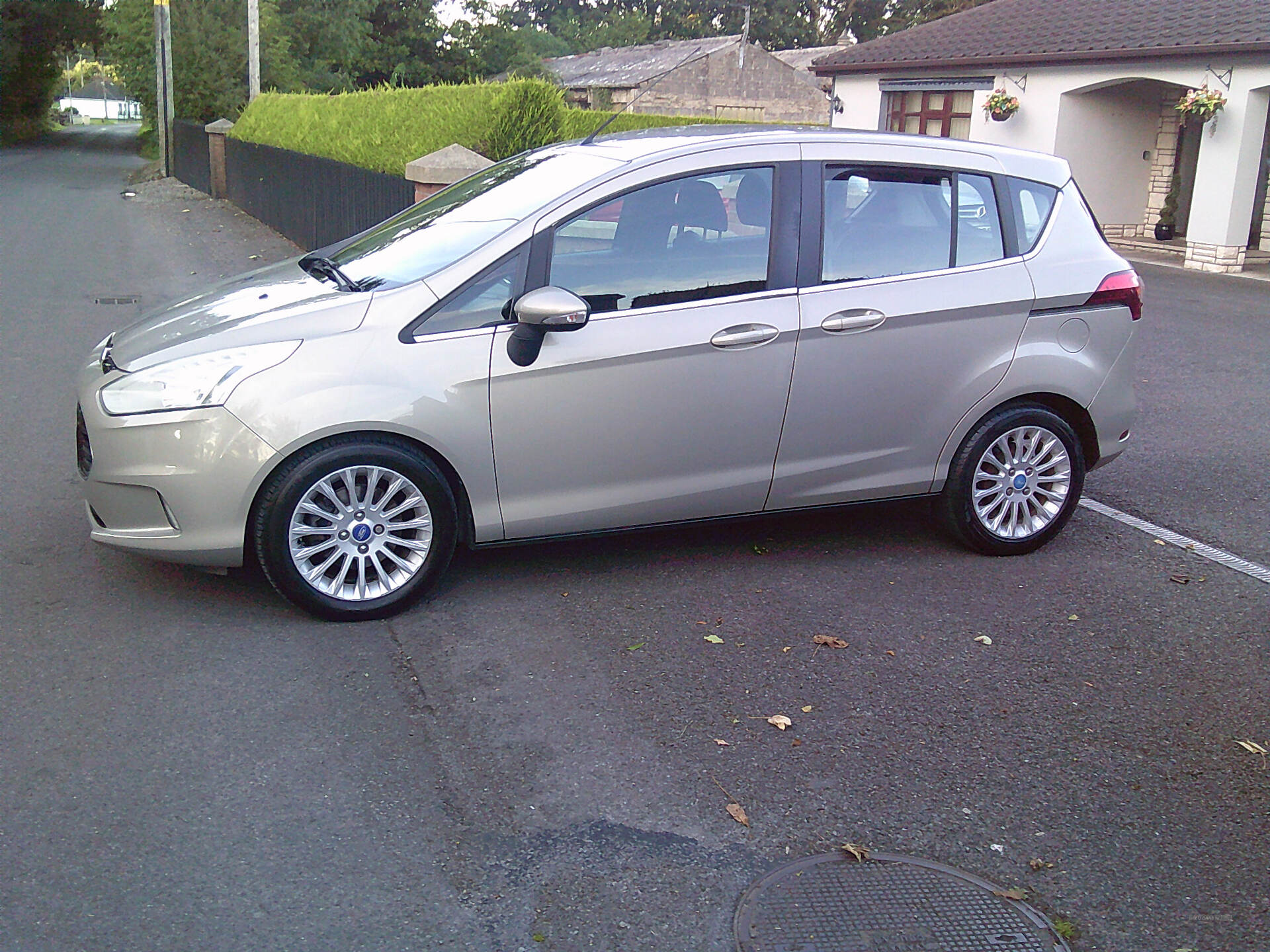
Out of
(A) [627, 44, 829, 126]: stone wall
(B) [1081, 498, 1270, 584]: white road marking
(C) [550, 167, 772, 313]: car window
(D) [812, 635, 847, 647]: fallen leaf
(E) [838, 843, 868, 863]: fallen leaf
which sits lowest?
(E) [838, 843, 868, 863]: fallen leaf

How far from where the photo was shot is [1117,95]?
74.9ft

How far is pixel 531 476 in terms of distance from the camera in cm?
507

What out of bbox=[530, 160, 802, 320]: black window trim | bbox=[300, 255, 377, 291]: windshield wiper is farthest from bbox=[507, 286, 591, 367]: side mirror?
bbox=[300, 255, 377, 291]: windshield wiper

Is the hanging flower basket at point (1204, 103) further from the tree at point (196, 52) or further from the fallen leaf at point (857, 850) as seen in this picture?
the tree at point (196, 52)

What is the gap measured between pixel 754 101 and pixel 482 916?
56.0 m

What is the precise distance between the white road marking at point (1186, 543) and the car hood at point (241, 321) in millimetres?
3992

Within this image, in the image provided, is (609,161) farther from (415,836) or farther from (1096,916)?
(1096,916)

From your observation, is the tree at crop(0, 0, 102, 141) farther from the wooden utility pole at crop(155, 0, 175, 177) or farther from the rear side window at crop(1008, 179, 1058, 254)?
the rear side window at crop(1008, 179, 1058, 254)

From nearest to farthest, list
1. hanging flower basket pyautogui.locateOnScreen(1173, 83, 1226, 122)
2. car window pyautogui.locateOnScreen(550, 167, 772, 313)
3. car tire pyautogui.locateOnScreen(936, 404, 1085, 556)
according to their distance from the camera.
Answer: car window pyautogui.locateOnScreen(550, 167, 772, 313) < car tire pyautogui.locateOnScreen(936, 404, 1085, 556) < hanging flower basket pyautogui.locateOnScreen(1173, 83, 1226, 122)

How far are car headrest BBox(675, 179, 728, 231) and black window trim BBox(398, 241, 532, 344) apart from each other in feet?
2.17

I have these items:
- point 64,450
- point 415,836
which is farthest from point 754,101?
point 415,836

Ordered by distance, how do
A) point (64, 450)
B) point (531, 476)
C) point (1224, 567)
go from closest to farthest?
point (531, 476)
point (1224, 567)
point (64, 450)

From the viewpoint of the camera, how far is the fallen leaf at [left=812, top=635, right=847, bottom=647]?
490 cm

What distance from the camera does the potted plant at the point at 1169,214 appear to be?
22.9 m
